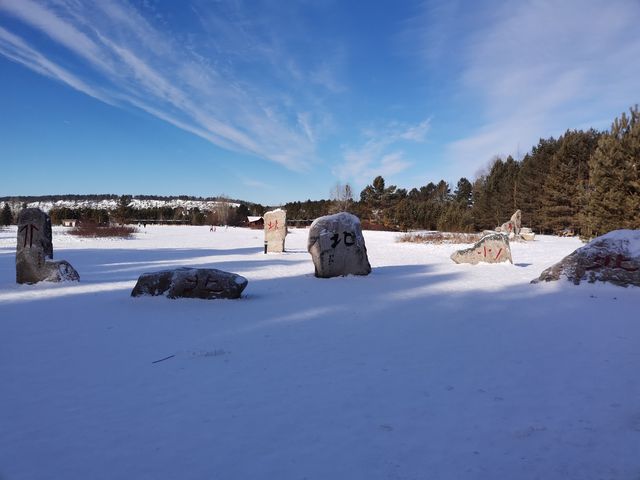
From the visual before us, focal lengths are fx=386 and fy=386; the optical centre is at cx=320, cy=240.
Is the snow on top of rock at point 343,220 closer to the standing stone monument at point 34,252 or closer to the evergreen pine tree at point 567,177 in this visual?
the standing stone monument at point 34,252

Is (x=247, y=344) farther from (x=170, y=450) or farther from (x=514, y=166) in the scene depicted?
(x=514, y=166)

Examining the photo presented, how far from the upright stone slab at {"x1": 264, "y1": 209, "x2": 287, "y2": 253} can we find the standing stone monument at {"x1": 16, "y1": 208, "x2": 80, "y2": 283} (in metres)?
9.39

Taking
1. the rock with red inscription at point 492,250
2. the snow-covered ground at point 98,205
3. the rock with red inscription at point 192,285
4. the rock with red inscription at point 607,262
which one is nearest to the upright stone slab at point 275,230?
the rock with red inscription at point 492,250

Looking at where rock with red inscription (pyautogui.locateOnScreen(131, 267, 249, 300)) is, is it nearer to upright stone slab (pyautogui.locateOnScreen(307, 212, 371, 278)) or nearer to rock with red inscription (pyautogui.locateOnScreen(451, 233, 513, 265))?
upright stone slab (pyautogui.locateOnScreen(307, 212, 371, 278))

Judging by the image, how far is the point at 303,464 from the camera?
2.35m

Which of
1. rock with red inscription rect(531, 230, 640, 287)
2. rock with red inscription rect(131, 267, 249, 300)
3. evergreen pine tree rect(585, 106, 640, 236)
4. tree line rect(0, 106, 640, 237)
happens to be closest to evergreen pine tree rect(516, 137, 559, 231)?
tree line rect(0, 106, 640, 237)

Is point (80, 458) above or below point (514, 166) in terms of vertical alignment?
below

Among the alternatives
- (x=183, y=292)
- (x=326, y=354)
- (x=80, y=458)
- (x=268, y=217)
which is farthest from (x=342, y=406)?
(x=268, y=217)

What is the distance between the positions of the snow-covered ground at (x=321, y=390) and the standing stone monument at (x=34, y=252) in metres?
2.26

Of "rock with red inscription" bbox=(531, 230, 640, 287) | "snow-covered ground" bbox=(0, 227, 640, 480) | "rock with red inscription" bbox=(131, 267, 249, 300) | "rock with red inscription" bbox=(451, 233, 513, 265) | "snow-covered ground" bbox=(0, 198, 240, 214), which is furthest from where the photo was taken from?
"snow-covered ground" bbox=(0, 198, 240, 214)

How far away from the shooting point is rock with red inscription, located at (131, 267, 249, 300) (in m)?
7.40

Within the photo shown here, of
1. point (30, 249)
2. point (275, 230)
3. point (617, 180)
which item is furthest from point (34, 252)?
point (617, 180)

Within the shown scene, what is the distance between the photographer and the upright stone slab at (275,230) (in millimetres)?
17453

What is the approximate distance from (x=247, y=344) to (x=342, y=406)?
6.37ft
